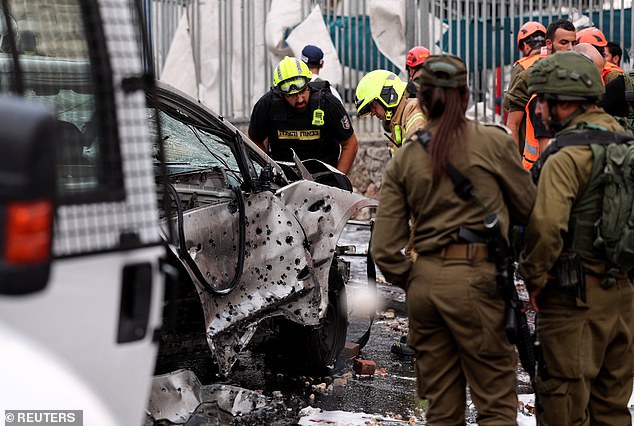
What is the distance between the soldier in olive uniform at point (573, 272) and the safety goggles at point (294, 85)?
3.19 m

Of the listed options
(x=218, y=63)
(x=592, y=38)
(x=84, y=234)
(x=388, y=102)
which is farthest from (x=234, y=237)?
(x=218, y=63)

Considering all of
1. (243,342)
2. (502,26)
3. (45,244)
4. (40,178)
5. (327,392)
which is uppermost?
(502,26)

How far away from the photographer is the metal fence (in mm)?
10203

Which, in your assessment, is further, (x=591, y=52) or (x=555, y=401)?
(x=591, y=52)

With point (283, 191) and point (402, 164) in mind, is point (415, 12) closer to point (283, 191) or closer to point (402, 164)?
point (283, 191)

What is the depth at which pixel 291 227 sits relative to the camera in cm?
495

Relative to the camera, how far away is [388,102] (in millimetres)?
5859

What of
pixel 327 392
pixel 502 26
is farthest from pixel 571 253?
pixel 502 26

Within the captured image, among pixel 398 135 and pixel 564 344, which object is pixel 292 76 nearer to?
pixel 398 135

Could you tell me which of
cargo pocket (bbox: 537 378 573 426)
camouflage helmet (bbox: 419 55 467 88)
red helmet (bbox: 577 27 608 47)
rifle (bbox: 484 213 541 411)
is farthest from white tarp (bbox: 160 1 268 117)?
rifle (bbox: 484 213 541 411)

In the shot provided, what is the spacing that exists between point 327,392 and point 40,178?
12.8ft

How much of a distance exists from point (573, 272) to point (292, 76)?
361 centimetres

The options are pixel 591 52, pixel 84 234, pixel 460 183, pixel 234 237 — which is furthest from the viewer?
pixel 591 52

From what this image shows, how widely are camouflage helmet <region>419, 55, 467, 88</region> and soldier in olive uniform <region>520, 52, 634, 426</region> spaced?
0.39 meters
